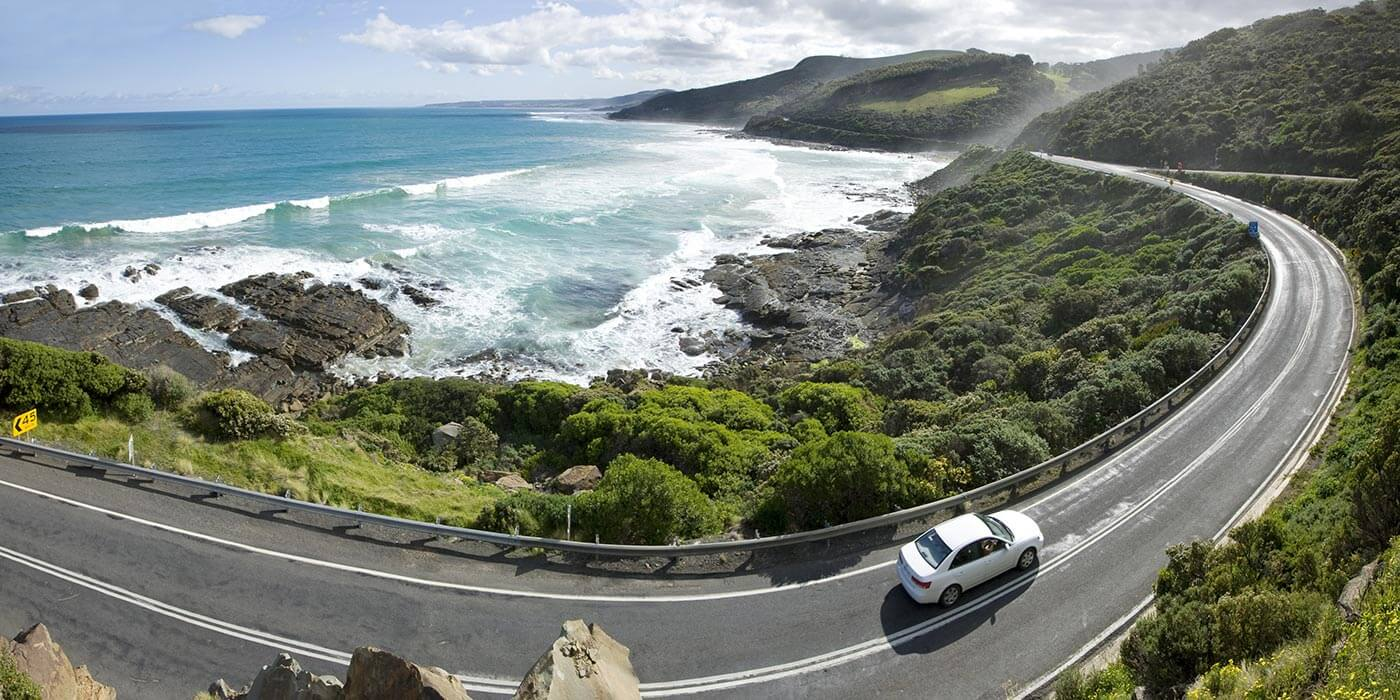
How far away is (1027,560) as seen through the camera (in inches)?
500

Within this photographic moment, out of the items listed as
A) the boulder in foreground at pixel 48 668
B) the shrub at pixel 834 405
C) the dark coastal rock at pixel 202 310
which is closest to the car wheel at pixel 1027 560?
the shrub at pixel 834 405

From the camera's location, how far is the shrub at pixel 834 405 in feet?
72.6

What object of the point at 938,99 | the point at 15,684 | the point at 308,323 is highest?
the point at 938,99

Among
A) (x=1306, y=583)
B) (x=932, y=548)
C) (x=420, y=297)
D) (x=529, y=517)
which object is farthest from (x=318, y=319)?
(x=1306, y=583)

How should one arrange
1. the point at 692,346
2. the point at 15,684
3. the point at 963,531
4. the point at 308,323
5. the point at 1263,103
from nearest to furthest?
the point at 15,684
the point at 963,531
the point at 308,323
the point at 692,346
the point at 1263,103

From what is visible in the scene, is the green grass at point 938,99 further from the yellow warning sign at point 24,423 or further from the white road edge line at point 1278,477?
the yellow warning sign at point 24,423

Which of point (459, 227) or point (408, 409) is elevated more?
point (459, 227)

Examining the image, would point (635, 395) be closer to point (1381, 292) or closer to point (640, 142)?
point (1381, 292)

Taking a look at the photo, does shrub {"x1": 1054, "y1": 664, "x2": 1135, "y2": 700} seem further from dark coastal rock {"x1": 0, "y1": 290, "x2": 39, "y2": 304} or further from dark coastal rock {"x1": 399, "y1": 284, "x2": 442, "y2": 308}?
dark coastal rock {"x1": 0, "y1": 290, "x2": 39, "y2": 304}

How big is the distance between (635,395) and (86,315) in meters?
26.6

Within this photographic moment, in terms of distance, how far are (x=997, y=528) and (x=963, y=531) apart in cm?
85

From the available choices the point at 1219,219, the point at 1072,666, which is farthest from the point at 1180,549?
the point at 1219,219

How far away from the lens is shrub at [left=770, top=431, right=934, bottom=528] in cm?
1415

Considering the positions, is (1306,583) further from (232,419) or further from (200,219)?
(200,219)
